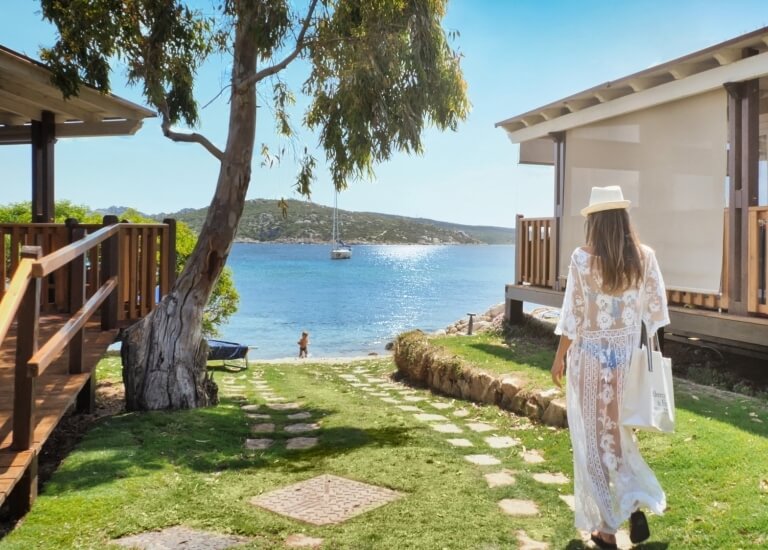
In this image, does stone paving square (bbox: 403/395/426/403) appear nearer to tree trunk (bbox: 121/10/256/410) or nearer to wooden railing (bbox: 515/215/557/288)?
tree trunk (bbox: 121/10/256/410)

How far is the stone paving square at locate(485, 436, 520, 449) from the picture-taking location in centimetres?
583

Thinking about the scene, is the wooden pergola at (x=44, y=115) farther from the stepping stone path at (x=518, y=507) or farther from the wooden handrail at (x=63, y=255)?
the stepping stone path at (x=518, y=507)

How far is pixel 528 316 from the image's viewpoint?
1145 cm

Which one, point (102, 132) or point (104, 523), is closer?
point (104, 523)

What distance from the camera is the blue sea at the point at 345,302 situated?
151 ft

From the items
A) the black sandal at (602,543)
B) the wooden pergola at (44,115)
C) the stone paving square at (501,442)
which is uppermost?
the wooden pergola at (44,115)

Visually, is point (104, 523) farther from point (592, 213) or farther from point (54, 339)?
point (592, 213)

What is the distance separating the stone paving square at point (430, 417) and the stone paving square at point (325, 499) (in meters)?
2.38

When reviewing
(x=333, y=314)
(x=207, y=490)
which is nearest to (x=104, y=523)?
(x=207, y=490)

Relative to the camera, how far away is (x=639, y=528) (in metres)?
3.49

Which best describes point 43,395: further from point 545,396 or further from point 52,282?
point 545,396

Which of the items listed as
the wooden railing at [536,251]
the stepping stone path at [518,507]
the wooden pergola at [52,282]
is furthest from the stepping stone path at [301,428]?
the wooden railing at [536,251]

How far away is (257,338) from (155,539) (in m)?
43.2

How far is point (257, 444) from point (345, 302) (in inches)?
2604
